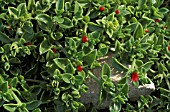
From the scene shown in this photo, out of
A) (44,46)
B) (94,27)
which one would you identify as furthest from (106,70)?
(44,46)

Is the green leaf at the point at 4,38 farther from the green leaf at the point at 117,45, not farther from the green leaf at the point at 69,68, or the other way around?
the green leaf at the point at 117,45

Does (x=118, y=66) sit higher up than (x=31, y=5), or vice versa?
(x=31, y=5)

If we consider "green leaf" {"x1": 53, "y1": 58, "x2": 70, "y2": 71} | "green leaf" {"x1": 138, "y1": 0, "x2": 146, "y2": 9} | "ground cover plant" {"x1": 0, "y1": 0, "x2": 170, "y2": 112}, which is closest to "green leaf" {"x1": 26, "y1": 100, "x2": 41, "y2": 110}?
"ground cover plant" {"x1": 0, "y1": 0, "x2": 170, "y2": 112}

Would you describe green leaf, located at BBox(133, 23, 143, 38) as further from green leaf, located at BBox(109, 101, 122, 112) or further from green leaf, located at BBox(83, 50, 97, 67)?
green leaf, located at BBox(109, 101, 122, 112)

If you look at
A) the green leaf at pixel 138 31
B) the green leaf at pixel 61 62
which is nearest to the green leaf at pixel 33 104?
the green leaf at pixel 61 62

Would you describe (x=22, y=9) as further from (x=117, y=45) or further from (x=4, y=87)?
(x=117, y=45)

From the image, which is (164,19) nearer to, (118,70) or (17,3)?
(118,70)

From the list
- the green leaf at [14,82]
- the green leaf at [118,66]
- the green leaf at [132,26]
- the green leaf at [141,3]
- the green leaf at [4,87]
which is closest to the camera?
the green leaf at [4,87]
